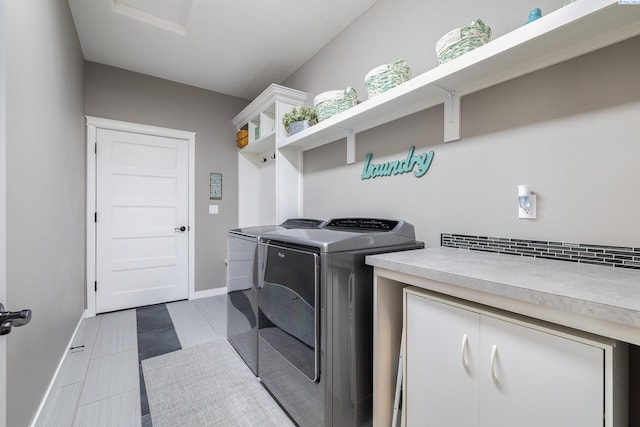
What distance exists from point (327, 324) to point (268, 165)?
263 cm

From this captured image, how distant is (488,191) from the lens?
4.57 ft

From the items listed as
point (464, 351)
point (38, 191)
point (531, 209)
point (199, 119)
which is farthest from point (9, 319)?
point (199, 119)

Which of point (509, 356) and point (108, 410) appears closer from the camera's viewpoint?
point (509, 356)

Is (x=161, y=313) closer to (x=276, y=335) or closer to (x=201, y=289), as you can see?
(x=201, y=289)

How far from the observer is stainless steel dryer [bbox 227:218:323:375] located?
1895 millimetres

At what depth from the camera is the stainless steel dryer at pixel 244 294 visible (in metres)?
1.90

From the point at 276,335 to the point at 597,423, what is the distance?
1377 mm

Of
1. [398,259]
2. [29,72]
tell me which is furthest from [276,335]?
[29,72]

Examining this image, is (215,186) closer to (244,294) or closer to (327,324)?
(244,294)

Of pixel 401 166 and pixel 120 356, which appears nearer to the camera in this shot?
pixel 401 166

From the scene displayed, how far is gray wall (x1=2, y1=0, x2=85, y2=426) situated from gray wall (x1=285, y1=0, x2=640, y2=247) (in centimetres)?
189

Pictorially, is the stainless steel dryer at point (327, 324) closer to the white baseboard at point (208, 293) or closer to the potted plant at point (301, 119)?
the potted plant at point (301, 119)

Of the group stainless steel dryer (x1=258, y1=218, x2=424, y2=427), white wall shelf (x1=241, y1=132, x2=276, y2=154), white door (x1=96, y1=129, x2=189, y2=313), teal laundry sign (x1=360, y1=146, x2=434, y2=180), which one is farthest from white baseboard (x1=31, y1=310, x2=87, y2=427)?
white wall shelf (x1=241, y1=132, x2=276, y2=154)

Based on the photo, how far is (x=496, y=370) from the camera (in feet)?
2.84
